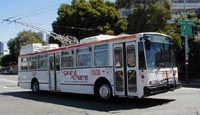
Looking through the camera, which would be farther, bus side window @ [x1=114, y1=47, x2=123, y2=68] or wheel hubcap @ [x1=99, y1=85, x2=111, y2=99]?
wheel hubcap @ [x1=99, y1=85, x2=111, y2=99]

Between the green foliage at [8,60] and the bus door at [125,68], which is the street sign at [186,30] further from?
the green foliage at [8,60]

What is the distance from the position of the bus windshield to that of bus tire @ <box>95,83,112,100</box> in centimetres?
240

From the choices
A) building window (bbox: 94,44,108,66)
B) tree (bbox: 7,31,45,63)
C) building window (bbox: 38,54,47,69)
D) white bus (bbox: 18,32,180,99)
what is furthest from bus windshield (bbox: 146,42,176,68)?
tree (bbox: 7,31,45,63)

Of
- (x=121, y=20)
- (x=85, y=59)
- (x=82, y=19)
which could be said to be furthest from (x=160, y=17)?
(x=85, y=59)

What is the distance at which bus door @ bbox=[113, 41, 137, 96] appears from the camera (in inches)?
601

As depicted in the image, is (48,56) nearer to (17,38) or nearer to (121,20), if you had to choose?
(121,20)

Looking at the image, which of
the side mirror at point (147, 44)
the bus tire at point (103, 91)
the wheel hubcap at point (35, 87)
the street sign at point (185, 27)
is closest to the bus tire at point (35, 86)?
the wheel hubcap at point (35, 87)

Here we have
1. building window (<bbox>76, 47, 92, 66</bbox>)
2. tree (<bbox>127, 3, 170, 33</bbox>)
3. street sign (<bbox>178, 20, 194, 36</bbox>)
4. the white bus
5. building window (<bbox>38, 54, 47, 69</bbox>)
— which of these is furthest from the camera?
tree (<bbox>127, 3, 170, 33</bbox>)

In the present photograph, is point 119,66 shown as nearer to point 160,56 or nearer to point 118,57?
point 118,57

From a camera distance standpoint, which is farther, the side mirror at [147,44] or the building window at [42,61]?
the building window at [42,61]

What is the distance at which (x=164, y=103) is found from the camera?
1558cm

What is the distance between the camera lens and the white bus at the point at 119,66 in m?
15.0

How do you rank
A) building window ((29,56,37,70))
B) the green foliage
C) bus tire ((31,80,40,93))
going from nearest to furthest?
1. bus tire ((31,80,40,93))
2. building window ((29,56,37,70))
3. the green foliage

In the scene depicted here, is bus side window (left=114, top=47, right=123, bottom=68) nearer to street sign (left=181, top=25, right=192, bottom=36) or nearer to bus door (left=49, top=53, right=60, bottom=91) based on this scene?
bus door (left=49, top=53, right=60, bottom=91)
